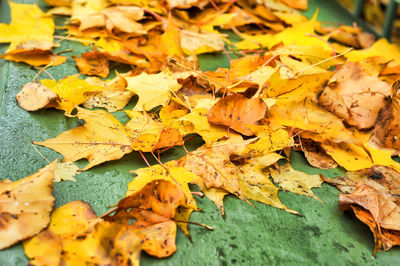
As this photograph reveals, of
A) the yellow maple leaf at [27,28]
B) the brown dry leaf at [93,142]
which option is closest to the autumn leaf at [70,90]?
the brown dry leaf at [93,142]

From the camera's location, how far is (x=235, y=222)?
897 millimetres

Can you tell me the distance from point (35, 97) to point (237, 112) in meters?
0.67

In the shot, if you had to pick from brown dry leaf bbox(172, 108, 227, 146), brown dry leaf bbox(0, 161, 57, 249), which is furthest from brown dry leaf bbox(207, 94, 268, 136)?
brown dry leaf bbox(0, 161, 57, 249)

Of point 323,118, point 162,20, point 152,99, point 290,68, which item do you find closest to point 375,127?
point 323,118

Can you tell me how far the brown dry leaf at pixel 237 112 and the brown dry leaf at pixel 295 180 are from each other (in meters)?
0.14

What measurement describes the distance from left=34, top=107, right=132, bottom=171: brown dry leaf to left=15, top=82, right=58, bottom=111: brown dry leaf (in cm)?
17

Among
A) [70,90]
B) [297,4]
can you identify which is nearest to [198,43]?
[70,90]

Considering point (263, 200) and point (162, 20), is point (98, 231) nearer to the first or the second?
point (263, 200)

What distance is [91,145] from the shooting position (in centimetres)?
101

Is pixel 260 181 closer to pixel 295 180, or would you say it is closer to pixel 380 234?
pixel 295 180

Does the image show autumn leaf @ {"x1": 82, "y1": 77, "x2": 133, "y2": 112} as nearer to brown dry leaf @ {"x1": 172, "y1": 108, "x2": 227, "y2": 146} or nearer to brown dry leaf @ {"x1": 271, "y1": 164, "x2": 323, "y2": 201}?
brown dry leaf @ {"x1": 172, "y1": 108, "x2": 227, "y2": 146}

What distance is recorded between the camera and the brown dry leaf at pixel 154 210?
31.2 inches

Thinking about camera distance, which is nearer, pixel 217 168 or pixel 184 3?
pixel 217 168

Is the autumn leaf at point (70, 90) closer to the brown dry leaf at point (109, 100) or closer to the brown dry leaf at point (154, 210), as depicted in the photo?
the brown dry leaf at point (109, 100)
